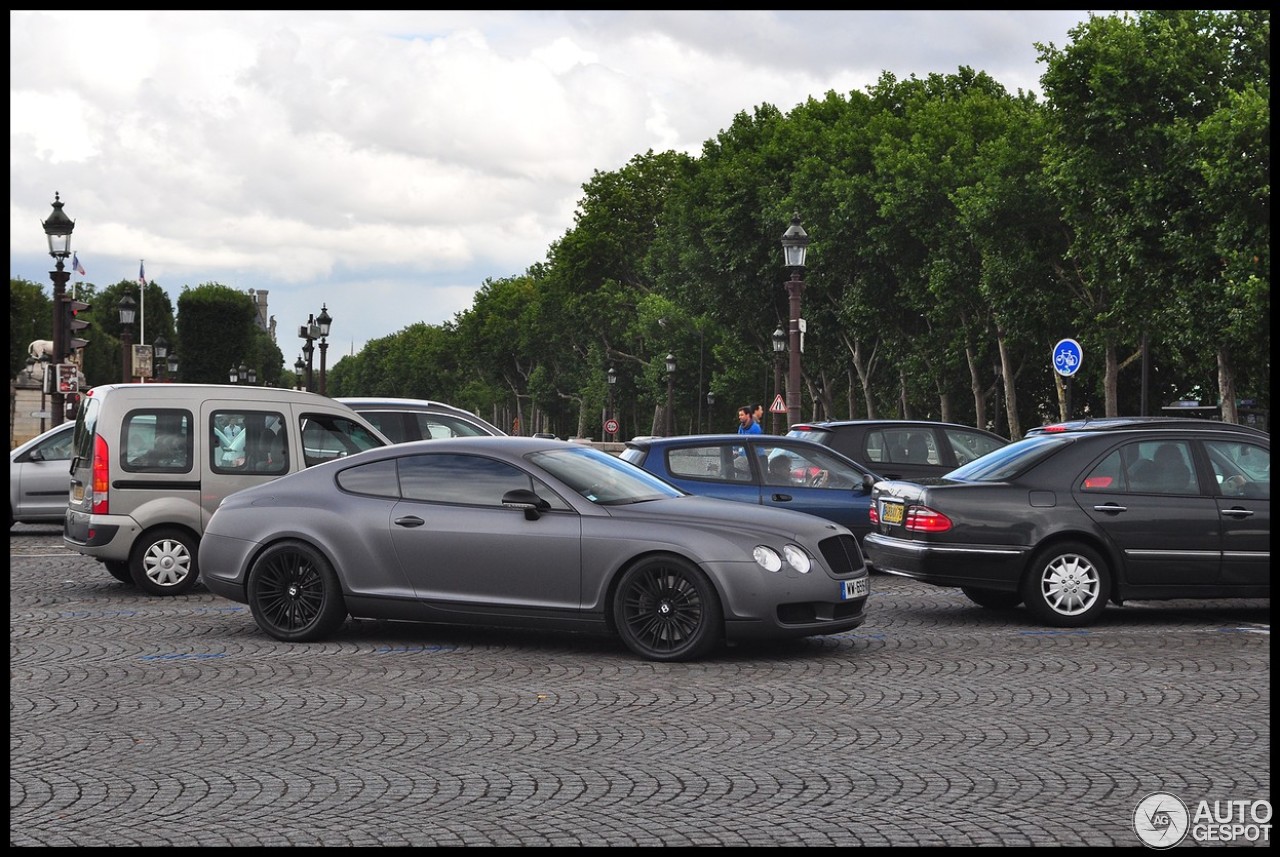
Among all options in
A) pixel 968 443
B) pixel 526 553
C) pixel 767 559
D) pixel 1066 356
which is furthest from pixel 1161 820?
pixel 1066 356

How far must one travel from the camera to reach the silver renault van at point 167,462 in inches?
520

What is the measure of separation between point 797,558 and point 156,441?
646 cm

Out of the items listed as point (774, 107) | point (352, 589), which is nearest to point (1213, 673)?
point (352, 589)

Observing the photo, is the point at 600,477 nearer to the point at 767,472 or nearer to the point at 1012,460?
the point at 1012,460

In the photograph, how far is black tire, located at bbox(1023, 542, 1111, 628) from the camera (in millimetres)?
11156

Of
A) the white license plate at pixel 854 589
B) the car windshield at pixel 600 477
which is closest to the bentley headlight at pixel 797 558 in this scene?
the white license plate at pixel 854 589

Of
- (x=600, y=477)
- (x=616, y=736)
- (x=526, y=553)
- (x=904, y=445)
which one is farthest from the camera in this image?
(x=904, y=445)

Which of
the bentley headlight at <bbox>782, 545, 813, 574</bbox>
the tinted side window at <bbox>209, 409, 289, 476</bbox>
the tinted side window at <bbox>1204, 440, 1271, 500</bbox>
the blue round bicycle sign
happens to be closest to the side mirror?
the bentley headlight at <bbox>782, 545, 813, 574</bbox>

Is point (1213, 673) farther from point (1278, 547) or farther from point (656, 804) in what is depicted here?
point (656, 804)

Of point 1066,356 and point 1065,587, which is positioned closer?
point 1065,587

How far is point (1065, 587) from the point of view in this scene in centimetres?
1120

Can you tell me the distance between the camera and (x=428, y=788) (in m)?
6.02

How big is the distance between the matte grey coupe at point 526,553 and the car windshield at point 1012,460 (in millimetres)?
2052

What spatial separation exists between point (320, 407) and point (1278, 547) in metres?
8.05
